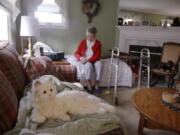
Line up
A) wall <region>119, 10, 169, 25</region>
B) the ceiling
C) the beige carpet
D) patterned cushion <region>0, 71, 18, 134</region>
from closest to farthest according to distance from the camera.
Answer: patterned cushion <region>0, 71, 18, 134</region> → the beige carpet → the ceiling → wall <region>119, 10, 169, 25</region>

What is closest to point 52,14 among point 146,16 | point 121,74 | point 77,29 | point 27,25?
point 77,29

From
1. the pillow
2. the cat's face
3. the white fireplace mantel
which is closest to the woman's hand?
the pillow

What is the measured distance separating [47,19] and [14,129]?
9.85 feet

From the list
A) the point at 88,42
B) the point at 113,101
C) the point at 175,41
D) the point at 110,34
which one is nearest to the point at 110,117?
the point at 113,101

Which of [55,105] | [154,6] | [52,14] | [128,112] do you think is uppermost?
[154,6]

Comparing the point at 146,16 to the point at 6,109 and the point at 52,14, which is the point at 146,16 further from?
the point at 6,109

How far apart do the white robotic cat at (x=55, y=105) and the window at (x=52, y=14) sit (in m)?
2.64

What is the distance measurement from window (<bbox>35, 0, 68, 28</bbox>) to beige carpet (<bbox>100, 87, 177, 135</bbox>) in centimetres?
198

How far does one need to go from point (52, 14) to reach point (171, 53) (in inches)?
109

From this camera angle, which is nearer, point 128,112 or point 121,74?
point 128,112

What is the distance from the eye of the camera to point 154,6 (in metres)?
3.95

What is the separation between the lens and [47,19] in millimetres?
3533

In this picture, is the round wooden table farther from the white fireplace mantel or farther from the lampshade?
the white fireplace mantel

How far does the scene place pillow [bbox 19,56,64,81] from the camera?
1658 mm
